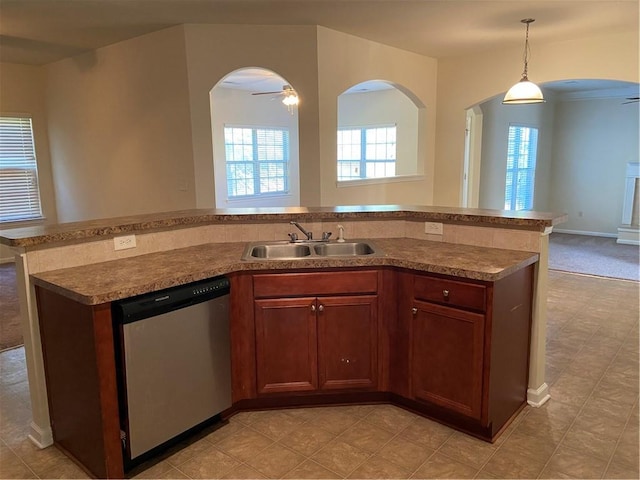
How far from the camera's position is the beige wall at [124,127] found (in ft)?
15.2

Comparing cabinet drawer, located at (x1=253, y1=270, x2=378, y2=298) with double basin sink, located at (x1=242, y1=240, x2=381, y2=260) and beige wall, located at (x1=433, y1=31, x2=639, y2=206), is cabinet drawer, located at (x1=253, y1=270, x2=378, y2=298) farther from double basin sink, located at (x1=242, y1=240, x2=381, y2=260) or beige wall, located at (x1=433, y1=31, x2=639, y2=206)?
beige wall, located at (x1=433, y1=31, x2=639, y2=206)

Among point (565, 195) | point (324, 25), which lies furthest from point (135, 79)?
point (565, 195)

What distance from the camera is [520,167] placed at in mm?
8648

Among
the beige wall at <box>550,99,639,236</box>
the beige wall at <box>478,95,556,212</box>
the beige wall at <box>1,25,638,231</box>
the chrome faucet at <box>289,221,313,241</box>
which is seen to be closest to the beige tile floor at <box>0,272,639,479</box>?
the chrome faucet at <box>289,221,313,241</box>

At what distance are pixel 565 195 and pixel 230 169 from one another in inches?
255

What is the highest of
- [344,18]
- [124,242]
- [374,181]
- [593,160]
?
[344,18]

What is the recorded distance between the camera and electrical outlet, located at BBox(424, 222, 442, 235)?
296 centimetres

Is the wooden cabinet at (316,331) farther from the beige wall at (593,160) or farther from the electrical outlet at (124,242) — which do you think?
the beige wall at (593,160)

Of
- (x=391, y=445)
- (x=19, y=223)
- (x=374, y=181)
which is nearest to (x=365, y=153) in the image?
(x=374, y=181)

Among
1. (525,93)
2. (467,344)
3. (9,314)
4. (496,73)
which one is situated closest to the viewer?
(467,344)

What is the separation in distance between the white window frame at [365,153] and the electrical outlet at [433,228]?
18.6 ft

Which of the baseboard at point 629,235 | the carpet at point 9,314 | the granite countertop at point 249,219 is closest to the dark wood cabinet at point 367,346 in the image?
the granite countertop at point 249,219

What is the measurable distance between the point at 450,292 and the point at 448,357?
1.17ft

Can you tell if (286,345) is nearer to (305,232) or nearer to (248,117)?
(305,232)
